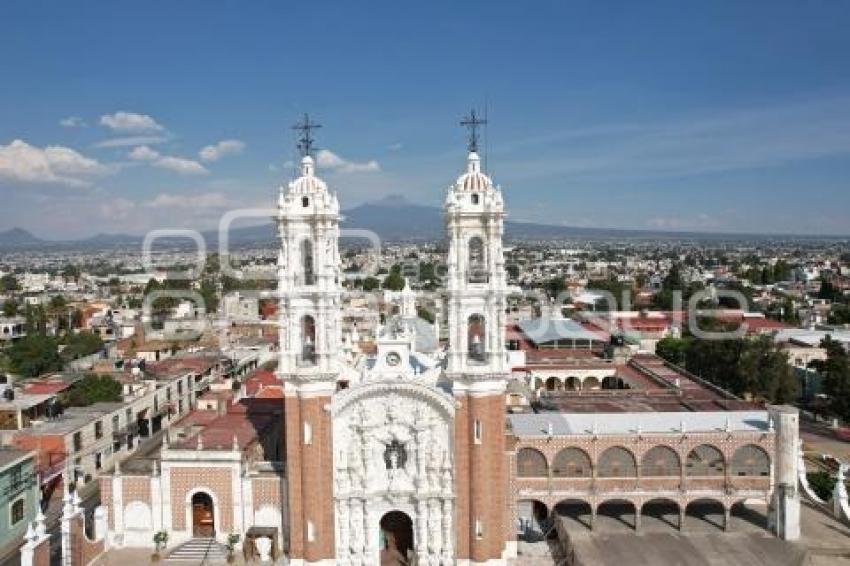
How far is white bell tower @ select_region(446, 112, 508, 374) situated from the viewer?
26875mm

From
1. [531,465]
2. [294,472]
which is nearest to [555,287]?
[531,465]

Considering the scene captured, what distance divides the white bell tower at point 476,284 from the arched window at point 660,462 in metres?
9.33

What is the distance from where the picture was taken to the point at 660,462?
105ft

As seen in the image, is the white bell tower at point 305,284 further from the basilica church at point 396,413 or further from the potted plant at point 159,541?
the potted plant at point 159,541

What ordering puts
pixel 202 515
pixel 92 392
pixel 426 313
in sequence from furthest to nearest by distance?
pixel 426 313
pixel 92 392
pixel 202 515

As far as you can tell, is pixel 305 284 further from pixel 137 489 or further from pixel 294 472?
pixel 137 489

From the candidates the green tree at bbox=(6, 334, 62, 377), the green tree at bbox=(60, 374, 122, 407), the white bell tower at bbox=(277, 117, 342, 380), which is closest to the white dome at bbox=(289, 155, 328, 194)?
the white bell tower at bbox=(277, 117, 342, 380)

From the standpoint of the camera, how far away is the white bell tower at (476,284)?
26875 millimetres

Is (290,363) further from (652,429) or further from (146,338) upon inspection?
(146,338)

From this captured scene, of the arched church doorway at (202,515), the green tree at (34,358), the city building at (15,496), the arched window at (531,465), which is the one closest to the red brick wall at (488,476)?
the arched window at (531,465)

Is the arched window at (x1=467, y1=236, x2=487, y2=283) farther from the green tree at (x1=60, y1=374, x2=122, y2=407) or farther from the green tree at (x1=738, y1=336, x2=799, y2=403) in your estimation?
the green tree at (x1=60, y1=374, x2=122, y2=407)

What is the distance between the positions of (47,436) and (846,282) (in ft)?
407

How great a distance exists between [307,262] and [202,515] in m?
11.3

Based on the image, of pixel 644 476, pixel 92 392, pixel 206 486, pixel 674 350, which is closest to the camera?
pixel 206 486
